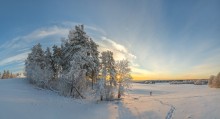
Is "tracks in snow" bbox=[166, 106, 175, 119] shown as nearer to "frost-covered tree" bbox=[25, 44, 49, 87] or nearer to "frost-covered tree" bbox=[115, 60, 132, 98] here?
"frost-covered tree" bbox=[115, 60, 132, 98]

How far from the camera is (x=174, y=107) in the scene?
24.8m

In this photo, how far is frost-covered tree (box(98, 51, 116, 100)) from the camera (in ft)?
123

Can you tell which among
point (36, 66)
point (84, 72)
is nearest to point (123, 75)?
point (84, 72)

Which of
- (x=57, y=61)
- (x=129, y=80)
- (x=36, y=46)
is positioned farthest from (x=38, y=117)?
(x=36, y=46)

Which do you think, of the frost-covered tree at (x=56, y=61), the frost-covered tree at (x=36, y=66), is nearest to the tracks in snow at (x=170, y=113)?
the frost-covered tree at (x=36, y=66)

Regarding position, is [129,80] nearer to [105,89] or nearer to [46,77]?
[105,89]

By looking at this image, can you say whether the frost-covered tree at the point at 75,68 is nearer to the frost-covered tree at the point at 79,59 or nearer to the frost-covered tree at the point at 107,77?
the frost-covered tree at the point at 79,59

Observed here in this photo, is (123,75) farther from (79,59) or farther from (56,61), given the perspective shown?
(56,61)

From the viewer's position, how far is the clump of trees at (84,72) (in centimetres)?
3684

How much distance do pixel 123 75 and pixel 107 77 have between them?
3.78 meters

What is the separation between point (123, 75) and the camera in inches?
1630

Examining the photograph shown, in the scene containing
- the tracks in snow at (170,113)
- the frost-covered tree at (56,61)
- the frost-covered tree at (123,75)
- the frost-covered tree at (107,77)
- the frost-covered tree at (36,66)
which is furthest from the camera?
the frost-covered tree at (56,61)

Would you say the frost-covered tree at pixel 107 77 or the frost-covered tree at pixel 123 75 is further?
the frost-covered tree at pixel 123 75

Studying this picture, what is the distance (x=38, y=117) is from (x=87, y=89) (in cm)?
1894
